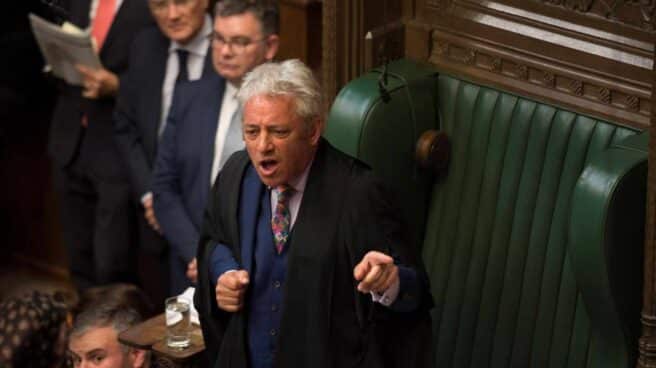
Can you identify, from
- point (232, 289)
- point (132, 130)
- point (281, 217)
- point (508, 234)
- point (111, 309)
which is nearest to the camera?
point (232, 289)

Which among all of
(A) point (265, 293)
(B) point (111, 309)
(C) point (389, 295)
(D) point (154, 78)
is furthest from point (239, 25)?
(C) point (389, 295)

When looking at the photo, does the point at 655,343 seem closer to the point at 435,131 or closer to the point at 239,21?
the point at 435,131

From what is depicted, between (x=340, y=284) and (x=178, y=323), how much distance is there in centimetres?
71

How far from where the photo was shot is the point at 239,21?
16.3 feet

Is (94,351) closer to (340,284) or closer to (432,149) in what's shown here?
(340,284)

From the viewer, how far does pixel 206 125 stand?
16.6ft

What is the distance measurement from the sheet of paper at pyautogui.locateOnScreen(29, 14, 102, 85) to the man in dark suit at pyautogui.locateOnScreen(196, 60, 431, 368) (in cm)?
180

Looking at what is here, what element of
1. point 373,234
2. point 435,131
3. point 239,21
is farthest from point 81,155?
point 373,234

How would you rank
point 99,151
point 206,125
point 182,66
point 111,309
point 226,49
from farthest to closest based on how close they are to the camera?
1. point 99,151
2. point 182,66
3. point 206,125
4. point 226,49
5. point 111,309

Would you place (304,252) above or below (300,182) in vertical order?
below

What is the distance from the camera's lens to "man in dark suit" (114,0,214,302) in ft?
17.4

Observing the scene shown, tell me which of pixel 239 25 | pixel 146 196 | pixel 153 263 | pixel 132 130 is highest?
pixel 239 25

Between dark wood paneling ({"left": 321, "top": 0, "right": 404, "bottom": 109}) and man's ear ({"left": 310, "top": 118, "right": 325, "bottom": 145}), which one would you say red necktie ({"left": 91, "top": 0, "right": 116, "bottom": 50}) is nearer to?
dark wood paneling ({"left": 321, "top": 0, "right": 404, "bottom": 109})

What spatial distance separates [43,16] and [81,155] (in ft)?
2.45
